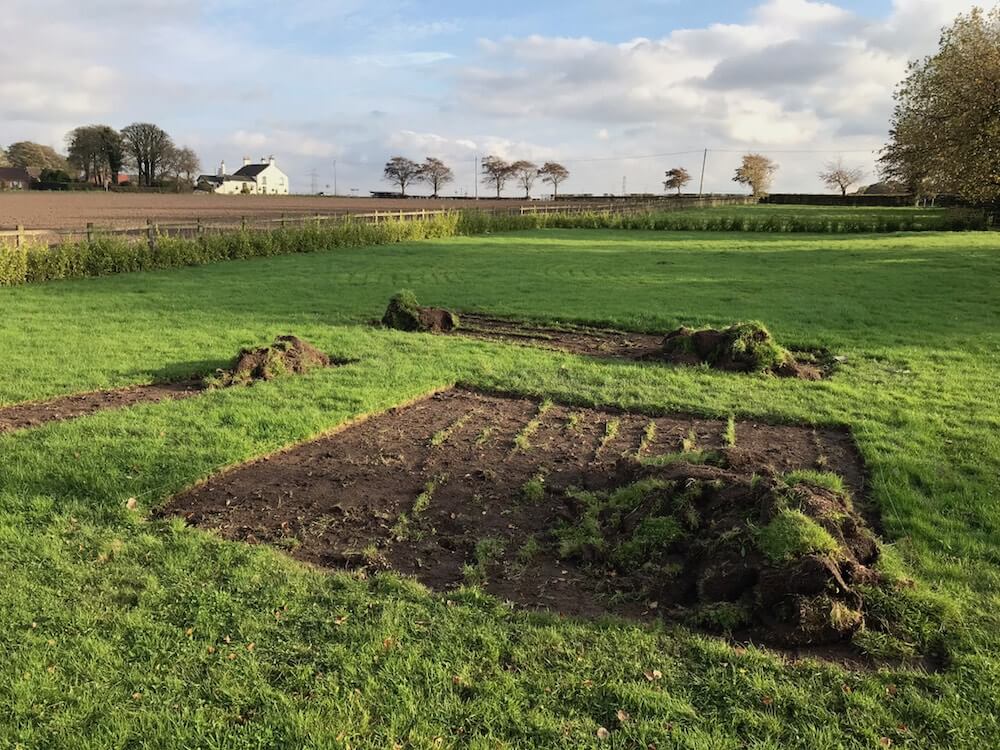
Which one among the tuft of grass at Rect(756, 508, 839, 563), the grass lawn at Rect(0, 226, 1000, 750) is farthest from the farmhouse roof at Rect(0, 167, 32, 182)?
the tuft of grass at Rect(756, 508, 839, 563)

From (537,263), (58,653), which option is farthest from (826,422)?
(537,263)

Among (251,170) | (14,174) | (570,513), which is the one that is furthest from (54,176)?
(570,513)

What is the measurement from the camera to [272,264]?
19578 mm

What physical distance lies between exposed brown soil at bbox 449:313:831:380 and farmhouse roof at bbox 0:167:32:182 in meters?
97.8

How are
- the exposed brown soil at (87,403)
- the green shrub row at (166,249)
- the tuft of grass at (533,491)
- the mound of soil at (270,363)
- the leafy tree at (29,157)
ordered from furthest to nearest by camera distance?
1. the leafy tree at (29,157)
2. the green shrub row at (166,249)
3. the mound of soil at (270,363)
4. the exposed brown soil at (87,403)
5. the tuft of grass at (533,491)

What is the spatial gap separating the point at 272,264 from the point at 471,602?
706 inches

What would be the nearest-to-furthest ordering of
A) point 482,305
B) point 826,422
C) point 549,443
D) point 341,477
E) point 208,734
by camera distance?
point 208,734 → point 341,477 → point 549,443 → point 826,422 → point 482,305

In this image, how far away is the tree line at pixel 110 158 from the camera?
3615 inches

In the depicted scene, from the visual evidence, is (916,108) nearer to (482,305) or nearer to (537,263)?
(537,263)

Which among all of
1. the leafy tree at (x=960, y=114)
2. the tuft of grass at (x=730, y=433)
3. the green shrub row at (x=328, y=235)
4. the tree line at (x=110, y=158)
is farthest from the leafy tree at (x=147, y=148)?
the tuft of grass at (x=730, y=433)

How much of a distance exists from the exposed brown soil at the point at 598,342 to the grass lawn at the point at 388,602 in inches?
17.1

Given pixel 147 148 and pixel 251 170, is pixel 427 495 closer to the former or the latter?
pixel 147 148

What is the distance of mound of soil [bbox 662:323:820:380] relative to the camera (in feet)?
26.5

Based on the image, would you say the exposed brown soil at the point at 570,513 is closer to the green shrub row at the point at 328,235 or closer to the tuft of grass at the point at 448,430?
the tuft of grass at the point at 448,430
